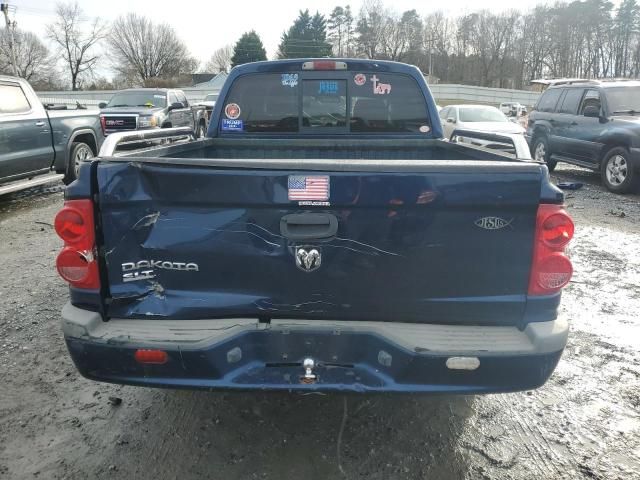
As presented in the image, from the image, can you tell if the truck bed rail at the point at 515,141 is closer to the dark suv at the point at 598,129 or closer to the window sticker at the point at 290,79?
the window sticker at the point at 290,79

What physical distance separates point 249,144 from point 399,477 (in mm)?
2768

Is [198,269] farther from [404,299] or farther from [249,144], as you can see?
[249,144]

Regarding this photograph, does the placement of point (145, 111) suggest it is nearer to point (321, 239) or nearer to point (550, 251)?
point (321, 239)

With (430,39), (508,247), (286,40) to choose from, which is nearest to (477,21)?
(430,39)

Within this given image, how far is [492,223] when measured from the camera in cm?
214

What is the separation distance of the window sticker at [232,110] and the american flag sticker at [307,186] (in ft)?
8.00

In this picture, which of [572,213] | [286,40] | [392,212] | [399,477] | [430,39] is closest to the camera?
[392,212]

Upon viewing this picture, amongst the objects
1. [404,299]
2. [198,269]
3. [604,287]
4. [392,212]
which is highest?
[392,212]

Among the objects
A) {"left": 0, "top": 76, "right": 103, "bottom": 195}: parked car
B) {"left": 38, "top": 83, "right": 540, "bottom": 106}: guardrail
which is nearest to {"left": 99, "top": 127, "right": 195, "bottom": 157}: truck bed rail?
{"left": 0, "top": 76, "right": 103, "bottom": 195}: parked car

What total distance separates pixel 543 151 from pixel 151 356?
12565 millimetres

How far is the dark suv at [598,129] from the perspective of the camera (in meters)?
9.45

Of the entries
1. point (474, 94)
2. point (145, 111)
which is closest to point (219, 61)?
point (474, 94)

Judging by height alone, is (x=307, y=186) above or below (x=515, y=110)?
below

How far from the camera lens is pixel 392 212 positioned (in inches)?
84.4
